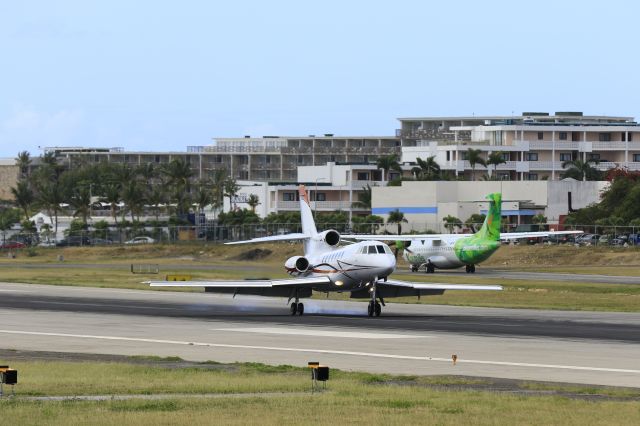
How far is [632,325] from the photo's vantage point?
50.2m

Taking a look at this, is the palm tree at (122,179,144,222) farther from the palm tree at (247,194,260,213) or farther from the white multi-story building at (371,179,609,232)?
the white multi-story building at (371,179,609,232)

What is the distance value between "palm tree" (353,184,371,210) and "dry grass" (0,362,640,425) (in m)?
146

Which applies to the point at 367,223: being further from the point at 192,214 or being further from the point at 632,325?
the point at 632,325

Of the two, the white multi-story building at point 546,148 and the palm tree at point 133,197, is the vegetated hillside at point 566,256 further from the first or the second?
the palm tree at point 133,197

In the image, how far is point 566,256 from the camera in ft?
378

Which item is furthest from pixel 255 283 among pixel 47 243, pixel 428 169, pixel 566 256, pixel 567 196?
pixel 428 169

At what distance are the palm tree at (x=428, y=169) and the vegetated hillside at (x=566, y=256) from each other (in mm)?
58520

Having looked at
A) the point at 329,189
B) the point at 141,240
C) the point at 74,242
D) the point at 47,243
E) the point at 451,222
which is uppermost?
the point at 329,189

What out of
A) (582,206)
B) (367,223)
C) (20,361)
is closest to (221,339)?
Result: (20,361)

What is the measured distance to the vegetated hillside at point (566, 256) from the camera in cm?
11131

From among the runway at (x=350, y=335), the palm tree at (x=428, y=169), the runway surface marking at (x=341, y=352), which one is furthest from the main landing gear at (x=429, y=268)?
the palm tree at (x=428, y=169)

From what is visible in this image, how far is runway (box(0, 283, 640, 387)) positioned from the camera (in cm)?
3544

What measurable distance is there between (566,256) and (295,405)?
9232 cm

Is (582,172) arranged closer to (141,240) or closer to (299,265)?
(141,240)
